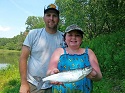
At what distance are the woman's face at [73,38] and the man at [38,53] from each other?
1.48ft

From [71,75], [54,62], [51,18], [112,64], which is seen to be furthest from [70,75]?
[112,64]

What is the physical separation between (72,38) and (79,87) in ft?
1.97

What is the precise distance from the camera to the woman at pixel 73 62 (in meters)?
2.78

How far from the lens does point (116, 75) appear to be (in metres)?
7.32

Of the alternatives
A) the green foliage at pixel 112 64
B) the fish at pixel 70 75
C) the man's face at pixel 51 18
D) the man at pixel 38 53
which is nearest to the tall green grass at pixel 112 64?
the green foliage at pixel 112 64

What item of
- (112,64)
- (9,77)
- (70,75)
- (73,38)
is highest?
(73,38)

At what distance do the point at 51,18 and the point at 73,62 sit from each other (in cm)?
88

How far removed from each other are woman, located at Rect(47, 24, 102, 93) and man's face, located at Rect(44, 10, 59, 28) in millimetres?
519

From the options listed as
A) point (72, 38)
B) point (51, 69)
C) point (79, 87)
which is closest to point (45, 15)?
point (72, 38)

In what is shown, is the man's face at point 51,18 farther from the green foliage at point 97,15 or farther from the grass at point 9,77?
the green foliage at point 97,15

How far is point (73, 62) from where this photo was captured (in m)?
2.79

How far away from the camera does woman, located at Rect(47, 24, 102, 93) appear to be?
2.78m

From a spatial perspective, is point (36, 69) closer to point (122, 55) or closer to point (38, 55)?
point (38, 55)

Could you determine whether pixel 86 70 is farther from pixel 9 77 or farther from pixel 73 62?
pixel 9 77
